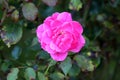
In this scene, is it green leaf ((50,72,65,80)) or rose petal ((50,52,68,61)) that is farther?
green leaf ((50,72,65,80))

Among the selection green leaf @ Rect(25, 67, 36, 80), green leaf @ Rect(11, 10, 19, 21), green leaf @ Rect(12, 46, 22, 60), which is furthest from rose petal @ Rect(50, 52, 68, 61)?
green leaf @ Rect(12, 46, 22, 60)

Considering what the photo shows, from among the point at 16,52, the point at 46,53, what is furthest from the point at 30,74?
the point at 16,52

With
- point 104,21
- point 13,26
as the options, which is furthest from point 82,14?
point 13,26

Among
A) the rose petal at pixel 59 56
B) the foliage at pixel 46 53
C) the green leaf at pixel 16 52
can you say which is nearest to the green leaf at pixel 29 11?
the foliage at pixel 46 53

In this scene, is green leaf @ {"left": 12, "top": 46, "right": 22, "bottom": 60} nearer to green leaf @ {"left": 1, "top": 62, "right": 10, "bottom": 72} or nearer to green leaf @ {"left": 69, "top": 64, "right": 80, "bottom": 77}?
green leaf @ {"left": 1, "top": 62, "right": 10, "bottom": 72}

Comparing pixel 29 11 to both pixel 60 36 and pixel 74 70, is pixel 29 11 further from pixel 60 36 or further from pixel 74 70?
pixel 74 70

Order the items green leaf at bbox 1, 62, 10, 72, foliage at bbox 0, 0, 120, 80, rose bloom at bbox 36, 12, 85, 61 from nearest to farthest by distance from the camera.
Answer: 1. rose bloom at bbox 36, 12, 85, 61
2. foliage at bbox 0, 0, 120, 80
3. green leaf at bbox 1, 62, 10, 72
